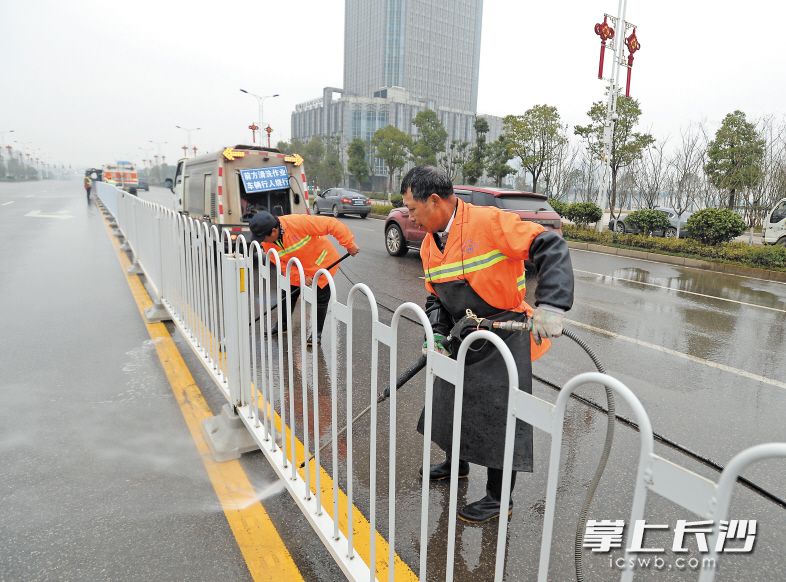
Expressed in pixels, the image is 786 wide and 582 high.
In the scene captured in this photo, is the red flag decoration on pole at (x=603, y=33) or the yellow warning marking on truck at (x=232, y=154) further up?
the red flag decoration on pole at (x=603, y=33)

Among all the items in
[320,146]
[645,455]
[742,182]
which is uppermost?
[320,146]

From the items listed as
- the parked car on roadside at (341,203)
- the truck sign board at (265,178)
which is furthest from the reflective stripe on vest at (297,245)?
the parked car on roadside at (341,203)

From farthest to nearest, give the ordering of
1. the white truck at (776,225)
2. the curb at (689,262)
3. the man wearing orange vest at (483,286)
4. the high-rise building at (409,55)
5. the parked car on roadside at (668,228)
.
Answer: the high-rise building at (409,55) → the parked car on roadside at (668,228) → the white truck at (776,225) → the curb at (689,262) → the man wearing orange vest at (483,286)

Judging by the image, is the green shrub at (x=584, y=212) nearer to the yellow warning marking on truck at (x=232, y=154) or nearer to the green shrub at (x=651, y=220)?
the green shrub at (x=651, y=220)

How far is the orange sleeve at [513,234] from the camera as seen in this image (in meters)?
2.26

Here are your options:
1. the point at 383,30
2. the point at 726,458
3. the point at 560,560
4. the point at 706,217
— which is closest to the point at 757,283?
the point at 706,217

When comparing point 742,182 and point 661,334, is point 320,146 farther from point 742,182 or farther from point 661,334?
point 661,334

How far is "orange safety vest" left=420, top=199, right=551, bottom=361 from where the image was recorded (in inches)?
90.1

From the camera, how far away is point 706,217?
1281 centimetres

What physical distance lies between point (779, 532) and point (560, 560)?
1136 mm

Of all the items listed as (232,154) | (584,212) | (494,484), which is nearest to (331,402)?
(494,484)

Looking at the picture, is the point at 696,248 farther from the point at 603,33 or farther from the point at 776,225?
the point at 603,33

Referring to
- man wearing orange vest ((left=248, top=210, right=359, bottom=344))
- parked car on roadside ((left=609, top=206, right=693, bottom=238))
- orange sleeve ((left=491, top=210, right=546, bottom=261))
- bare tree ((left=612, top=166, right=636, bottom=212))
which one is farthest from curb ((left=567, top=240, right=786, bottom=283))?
orange sleeve ((left=491, top=210, right=546, bottom=261))

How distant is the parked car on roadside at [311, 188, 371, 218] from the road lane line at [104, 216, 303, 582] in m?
18.7
